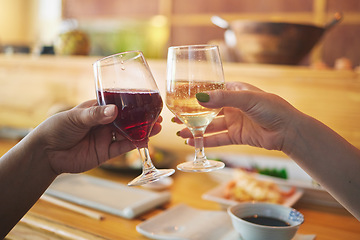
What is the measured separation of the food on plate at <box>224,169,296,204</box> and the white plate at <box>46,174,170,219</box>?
0.80 ft

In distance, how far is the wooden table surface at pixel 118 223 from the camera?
114 cm

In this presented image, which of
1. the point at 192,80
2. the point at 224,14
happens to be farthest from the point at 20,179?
the point at 224,14

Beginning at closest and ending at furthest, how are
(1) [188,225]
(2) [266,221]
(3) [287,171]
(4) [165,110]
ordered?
(2) [266,221]
(1) [188,225]
(3) [287,171]
(4) [165,110]

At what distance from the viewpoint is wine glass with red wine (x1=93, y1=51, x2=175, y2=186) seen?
880mm

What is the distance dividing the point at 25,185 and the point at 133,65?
0.46 m

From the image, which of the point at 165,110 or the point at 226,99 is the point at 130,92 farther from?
the point at 165,110

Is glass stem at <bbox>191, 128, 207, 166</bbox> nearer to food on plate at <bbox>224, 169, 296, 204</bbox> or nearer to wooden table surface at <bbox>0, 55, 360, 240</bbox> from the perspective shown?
wooden table surface at <bbox>0, 55, 360, 240</bbox>

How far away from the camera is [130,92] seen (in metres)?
0.88

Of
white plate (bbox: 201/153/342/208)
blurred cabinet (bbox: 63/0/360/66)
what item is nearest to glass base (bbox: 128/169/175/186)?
white plate (bbox: 201/153/342/208)

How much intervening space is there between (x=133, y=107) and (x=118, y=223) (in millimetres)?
498

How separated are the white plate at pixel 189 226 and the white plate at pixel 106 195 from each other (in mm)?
98

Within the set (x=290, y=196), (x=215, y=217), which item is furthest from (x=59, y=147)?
(x=290, y=196)

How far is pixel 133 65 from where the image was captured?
896 mm

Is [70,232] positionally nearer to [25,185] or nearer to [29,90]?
[25,185]
